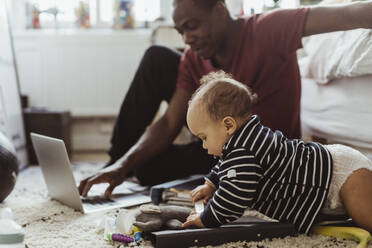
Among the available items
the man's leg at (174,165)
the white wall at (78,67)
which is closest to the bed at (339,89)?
the man's leg at (174,165)

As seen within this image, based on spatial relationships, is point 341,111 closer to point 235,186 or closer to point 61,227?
point 235,186

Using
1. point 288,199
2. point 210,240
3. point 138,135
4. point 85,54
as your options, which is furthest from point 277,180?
point 85,54

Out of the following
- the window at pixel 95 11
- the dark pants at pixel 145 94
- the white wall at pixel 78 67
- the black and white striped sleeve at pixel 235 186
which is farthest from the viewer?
the window at pixel 95 11

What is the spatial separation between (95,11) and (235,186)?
2324 millimetres

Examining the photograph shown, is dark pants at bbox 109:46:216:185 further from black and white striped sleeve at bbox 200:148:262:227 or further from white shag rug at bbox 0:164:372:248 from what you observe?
black and white striped sleeve at bbox 200:148:262:227

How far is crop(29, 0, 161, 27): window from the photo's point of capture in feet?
9.39

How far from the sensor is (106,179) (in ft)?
4.28

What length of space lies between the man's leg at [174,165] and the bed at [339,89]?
0.42m

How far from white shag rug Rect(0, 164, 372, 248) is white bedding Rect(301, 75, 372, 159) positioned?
39cm

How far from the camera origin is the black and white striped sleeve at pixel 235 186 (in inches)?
35.6

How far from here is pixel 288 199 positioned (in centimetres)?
97

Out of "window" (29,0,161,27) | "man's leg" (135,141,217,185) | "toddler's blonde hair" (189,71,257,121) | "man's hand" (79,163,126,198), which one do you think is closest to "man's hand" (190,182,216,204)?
"toddler's blonde hair" (189,71,257,121)

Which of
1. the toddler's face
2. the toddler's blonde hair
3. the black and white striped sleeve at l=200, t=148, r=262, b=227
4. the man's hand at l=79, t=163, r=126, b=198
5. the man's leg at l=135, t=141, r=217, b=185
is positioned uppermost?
the toddler's blonde hair

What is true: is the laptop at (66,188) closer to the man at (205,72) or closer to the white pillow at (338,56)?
the man at (205,72)
